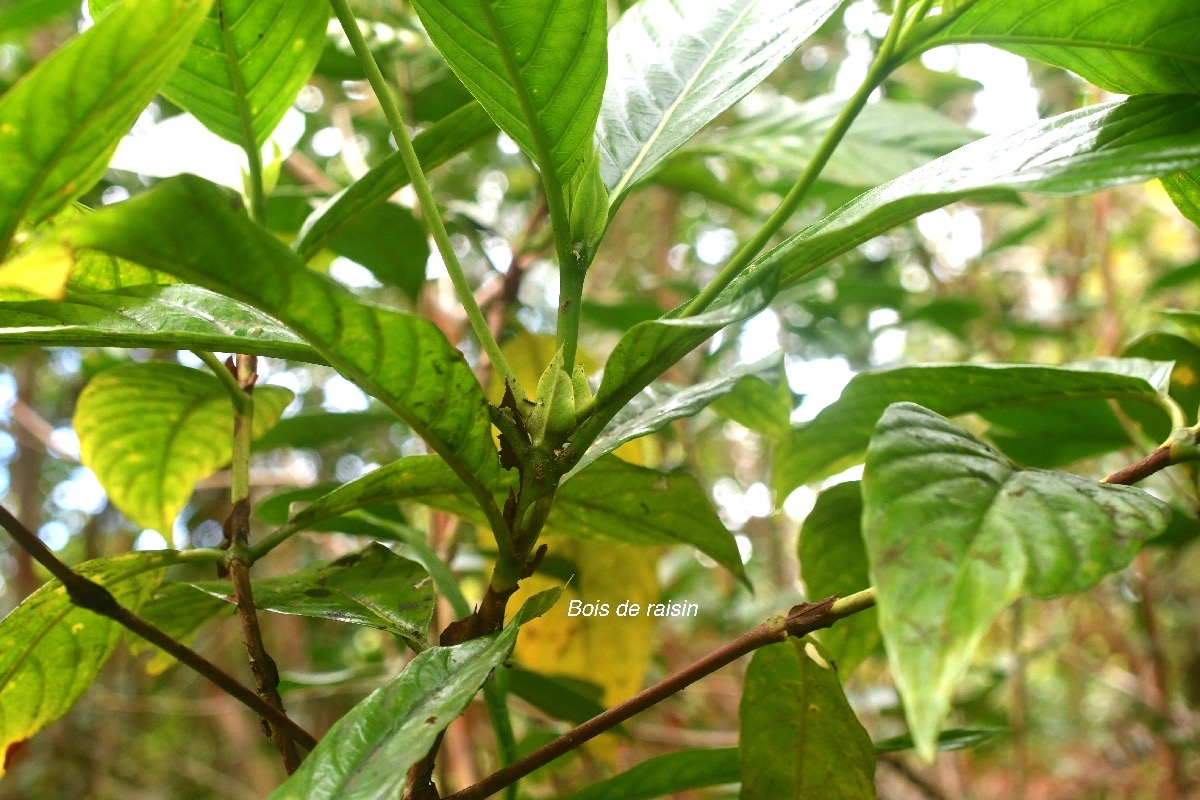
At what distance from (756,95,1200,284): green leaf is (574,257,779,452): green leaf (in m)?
0.02

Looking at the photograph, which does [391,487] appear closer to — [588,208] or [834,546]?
[588,208]

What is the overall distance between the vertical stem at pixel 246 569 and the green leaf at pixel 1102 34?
0.48 metres

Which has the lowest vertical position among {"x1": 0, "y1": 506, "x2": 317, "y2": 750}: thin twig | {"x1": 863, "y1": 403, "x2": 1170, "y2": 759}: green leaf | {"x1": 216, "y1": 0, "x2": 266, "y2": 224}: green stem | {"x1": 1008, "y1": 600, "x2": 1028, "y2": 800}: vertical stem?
{"x1": 1008, "y1": 600, "x2": 1028, "y2": 800}: vertical stem

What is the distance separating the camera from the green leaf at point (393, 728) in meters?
0.36

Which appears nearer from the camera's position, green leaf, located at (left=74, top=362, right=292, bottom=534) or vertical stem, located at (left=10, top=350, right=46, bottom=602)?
green leaf, located at (left=74, top=362, right=292, bottom=534)

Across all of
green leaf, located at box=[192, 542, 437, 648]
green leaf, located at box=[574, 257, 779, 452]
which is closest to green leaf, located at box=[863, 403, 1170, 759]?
green leaf, located at box=[574, 257, 779, 452]

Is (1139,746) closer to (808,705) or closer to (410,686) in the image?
(808,705)

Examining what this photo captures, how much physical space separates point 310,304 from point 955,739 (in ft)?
1.78

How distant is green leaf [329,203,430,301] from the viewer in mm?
1023

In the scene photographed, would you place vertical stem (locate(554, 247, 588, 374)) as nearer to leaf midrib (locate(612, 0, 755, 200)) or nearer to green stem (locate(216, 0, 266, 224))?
leaf midrib (locate(612, 0, 755, 200))

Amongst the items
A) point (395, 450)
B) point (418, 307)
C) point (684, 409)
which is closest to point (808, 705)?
point (684, 409)

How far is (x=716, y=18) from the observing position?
66 cm

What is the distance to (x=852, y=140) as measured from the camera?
3.59 feet

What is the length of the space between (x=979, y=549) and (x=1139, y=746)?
2740 mm
